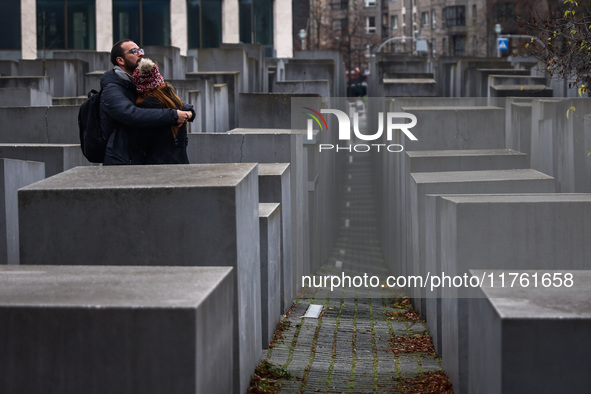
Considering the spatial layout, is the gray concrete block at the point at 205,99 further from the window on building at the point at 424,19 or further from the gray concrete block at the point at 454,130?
the window on building at the point at 424,19

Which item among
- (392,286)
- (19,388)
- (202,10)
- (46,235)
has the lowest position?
(392,286)

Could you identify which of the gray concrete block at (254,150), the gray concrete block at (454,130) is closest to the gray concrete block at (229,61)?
the gray concrete block at (454,130)

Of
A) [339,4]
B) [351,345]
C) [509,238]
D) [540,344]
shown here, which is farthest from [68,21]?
[339,4]

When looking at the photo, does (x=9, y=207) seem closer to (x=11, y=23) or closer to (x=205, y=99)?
(x=205, y=99)

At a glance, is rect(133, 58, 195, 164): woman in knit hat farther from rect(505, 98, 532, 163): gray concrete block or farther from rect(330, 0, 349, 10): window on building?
rect(330, 0, 349, 10): window on building

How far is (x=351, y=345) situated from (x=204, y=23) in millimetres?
40652

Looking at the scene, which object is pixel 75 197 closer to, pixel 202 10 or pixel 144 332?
pixel 144 332

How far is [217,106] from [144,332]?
15716 millimetres

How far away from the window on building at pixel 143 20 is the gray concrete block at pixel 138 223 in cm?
4259

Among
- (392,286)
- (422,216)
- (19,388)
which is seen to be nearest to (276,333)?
(422,216)

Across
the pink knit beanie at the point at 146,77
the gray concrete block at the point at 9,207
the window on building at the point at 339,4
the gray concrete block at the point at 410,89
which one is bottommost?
the gray concrete block at the point at 9,207

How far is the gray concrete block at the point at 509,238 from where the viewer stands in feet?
24.5

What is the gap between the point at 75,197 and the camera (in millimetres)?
6355

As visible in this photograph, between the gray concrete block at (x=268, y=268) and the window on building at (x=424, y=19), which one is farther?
the window on building at (x=424, y=19)
